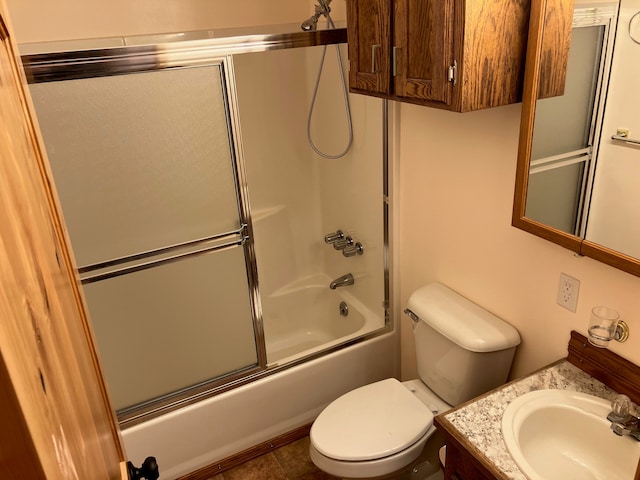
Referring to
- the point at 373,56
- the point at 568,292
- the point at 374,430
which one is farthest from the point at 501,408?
the point at 373,56

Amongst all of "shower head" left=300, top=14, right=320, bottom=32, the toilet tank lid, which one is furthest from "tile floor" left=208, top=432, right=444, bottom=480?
"shower head" left=300, top=14, right=320, bottom=32

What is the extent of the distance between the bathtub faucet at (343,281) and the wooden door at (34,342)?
2088mm

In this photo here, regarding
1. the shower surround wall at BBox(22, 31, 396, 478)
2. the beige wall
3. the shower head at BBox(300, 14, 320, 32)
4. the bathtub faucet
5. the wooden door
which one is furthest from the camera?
the bathtub faucet

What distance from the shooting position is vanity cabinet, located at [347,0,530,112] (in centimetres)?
138

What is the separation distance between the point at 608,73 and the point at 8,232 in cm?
138

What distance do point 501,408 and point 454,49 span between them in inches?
39.8

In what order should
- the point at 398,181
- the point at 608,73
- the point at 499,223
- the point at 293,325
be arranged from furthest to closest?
the point at 293,325
the point at 398,181
the point at 499,223
the point at 608,73

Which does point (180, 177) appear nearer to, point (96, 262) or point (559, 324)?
point (96, 262)

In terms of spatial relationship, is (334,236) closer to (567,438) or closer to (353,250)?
(353,250)

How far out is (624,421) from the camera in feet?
4.28

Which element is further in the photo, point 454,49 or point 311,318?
point 311,318

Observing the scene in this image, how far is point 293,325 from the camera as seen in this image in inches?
114

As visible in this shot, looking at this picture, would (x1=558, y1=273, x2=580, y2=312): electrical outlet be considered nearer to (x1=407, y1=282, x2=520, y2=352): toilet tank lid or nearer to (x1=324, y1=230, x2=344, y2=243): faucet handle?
(x1=407, y1=282, x2=520, y2=352): toilet tank lid

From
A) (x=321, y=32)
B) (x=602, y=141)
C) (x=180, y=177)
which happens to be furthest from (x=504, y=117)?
(x=180, y=177)
